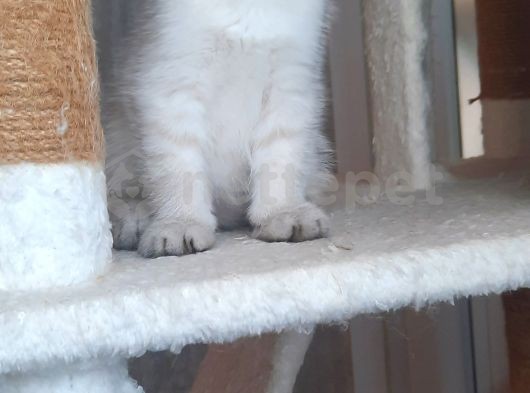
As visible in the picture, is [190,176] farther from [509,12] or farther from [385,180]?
[509,12]

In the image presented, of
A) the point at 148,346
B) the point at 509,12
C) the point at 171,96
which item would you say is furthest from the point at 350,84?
the point at 148,346

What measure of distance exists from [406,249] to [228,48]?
400 mm

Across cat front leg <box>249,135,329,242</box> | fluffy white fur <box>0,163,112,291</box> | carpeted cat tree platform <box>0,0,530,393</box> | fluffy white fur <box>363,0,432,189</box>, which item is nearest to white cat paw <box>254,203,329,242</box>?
cat front leg <box>249,135,329,242</box>

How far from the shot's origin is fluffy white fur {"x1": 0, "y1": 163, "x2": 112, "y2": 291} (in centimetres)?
68

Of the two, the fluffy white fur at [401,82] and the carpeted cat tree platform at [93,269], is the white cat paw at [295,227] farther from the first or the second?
the fluffy white fur at [401,82]

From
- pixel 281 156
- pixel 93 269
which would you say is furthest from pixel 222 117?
pixel 93 269

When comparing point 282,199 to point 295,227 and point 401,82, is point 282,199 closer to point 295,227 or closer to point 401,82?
point 295,227

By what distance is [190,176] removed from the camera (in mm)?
997

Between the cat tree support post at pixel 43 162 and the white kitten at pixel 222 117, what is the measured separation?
0.20m

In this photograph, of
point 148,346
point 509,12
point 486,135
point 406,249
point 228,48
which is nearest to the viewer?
point 148,346

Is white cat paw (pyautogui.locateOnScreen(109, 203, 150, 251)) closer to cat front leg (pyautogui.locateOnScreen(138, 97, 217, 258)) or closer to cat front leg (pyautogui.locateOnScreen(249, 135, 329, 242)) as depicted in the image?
cat front leg (pyautogui.locateOnScreen(138, 97, 217, 258))

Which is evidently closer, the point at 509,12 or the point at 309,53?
the point at 309,53

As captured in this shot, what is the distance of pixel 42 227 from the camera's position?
→ 690 mm

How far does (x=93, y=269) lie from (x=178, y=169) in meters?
0.30
